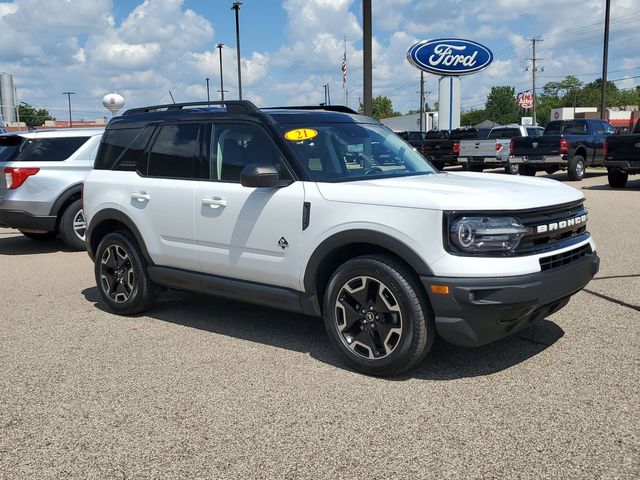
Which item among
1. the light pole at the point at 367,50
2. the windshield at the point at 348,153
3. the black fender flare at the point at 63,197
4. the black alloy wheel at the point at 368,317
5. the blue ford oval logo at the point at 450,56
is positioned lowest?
the black alloy wheel at the point at 368,317

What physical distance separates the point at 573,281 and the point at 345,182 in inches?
65.1

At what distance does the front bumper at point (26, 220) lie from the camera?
370 inches

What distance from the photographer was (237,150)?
201 inches

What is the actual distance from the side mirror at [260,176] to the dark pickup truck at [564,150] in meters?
16.7

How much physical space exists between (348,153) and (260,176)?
85 centimetres

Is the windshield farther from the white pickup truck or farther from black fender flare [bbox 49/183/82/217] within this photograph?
the white pickup truck

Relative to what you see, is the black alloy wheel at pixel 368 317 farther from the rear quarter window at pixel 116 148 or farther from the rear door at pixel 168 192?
the rear quarter window at pixel 116 148

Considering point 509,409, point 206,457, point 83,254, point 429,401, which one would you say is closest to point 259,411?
point 206,457

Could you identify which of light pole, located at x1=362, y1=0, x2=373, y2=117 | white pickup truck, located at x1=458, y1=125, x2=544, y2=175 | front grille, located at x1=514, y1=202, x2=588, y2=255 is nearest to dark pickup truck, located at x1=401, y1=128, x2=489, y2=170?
white pickup truck, located at x1=458, y1=125, x2=544, y2=175

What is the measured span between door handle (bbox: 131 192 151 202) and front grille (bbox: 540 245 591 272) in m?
3.35

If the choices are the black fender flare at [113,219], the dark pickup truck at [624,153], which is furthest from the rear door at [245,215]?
the dark pickup truck at [624,153]

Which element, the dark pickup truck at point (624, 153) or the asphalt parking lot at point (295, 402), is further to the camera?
the dark pickup truck at point (624, 153)

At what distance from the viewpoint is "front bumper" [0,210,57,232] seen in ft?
30.9

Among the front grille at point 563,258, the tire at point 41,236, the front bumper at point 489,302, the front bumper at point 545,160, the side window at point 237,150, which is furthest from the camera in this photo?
the front bumper at point 545,160
